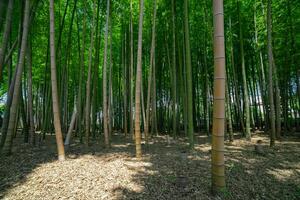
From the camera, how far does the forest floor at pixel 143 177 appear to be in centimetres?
255

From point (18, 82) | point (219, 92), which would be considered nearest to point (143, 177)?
point (219, 92)

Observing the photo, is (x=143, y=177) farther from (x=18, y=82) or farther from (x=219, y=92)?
(x=18, y=82)

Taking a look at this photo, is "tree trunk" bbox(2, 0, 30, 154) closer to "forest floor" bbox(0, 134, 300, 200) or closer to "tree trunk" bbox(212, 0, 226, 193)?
"forest floor" bbox(0, 134, 300, 200)

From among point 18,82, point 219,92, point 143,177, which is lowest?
point 143,177

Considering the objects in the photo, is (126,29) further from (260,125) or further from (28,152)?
(260,125)

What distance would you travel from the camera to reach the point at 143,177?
2.93 metres

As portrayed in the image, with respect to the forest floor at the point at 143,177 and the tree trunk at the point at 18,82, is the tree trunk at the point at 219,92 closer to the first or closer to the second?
the forest floor at the point at 143,177

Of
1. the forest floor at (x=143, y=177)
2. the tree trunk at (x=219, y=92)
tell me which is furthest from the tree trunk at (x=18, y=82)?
the tree trunk at (x=219, y=92)

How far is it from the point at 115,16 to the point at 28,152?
4.79 metres

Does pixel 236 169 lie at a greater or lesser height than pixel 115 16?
lesser

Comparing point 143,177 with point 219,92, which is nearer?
point 219,92

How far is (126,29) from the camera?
24.3 ft

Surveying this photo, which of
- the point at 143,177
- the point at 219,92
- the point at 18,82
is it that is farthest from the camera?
the point at 18,82

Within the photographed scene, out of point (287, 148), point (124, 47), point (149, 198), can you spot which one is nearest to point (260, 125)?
point (287, 148)
